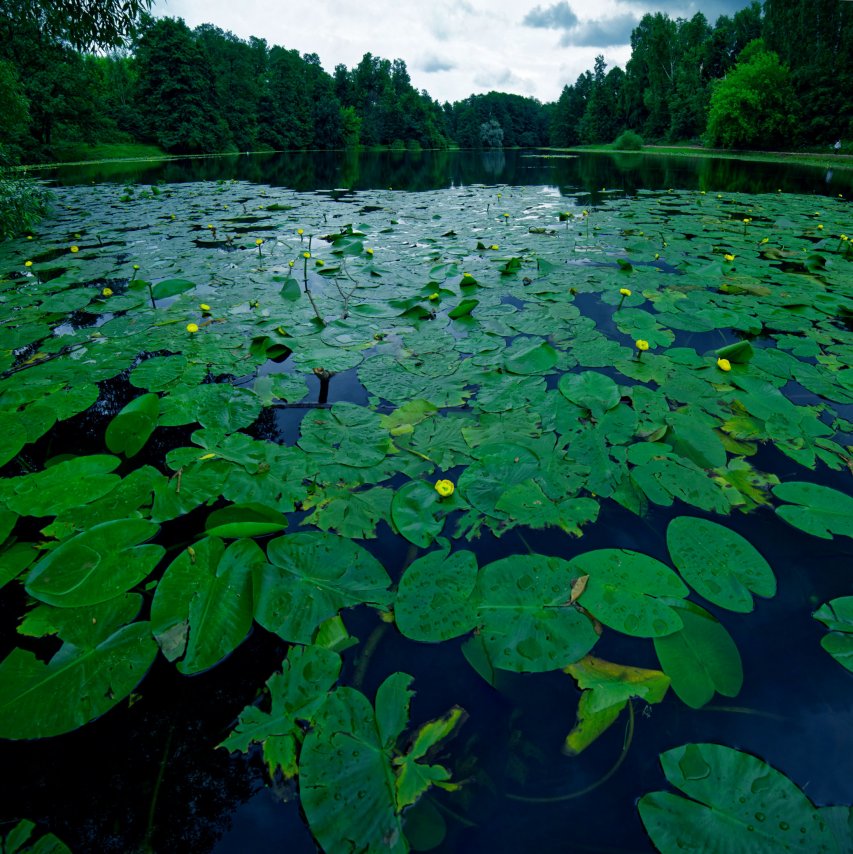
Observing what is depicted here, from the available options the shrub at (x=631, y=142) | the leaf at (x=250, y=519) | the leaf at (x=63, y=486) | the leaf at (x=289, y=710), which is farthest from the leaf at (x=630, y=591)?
the shrub at (x=631, y=142)

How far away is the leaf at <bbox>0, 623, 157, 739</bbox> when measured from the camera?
0.91 meters

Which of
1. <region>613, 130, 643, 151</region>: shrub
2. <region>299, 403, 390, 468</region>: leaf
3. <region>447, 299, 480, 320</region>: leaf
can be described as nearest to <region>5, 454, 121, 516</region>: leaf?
<region>299, 403, 390, 468</region>: leaf

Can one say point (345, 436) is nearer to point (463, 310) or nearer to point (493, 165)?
point (463, 310)

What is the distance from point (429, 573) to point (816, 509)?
4.24ft

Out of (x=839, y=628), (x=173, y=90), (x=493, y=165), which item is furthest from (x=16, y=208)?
(x=173, y=90)

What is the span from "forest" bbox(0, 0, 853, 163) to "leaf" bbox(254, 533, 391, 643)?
296 inches

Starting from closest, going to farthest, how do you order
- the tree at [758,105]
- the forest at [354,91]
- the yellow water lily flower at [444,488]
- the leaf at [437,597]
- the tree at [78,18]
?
1. the leaf at [437,597]
2. the yellow water lily flower at [444,488]
3. the tree at [78,18]
4. the forest at [354,91]
5. the tree at [758,105]

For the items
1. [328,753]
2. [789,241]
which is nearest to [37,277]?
[328,753]

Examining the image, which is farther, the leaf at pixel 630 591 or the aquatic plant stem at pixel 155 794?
the leaf at pixel 630 591

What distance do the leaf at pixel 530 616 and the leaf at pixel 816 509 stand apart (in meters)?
0.82

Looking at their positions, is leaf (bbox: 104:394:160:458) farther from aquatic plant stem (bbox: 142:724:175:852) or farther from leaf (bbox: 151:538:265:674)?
aquatic plant stem (bbox: 142:724:175:852)

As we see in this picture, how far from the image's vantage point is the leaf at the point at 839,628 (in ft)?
3.49

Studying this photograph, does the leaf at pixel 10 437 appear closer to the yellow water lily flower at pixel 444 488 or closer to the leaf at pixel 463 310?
the yellow water lily flower at pixel 444 488

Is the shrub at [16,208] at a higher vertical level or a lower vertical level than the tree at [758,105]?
lower
